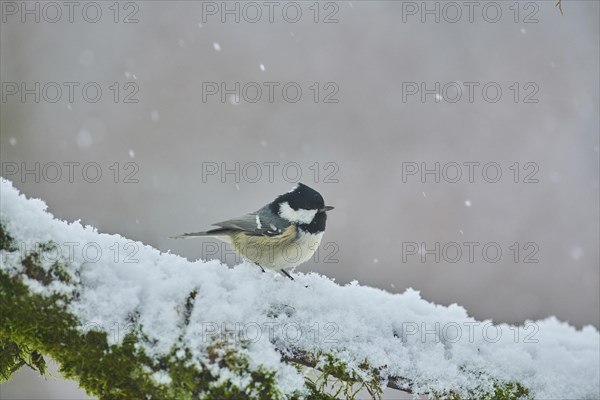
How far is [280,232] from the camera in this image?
12.2 ft

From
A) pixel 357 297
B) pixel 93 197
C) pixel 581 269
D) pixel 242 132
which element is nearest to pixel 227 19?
pixel 242 132

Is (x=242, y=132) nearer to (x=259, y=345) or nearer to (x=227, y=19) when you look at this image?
(x=227, y=19)

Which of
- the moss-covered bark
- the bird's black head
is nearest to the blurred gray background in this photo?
the bird's black head

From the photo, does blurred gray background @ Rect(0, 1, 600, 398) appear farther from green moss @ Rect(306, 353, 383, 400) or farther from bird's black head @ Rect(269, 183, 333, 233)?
green moss @ Rect(306, 353, 383, 400)

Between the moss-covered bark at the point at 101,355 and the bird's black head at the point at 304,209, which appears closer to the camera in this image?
the moss-covered bark at the point at 101,355

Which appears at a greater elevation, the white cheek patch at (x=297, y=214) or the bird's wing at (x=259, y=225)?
the white cheek patch at (x=297, y=214)

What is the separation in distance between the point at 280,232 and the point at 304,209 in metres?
0.27

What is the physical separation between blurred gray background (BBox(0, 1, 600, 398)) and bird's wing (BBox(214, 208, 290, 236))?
16.8ft

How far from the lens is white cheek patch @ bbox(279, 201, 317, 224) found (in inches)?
150

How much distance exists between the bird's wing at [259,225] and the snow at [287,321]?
134cm

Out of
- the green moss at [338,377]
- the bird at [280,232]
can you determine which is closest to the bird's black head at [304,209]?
the bird at [280,232]

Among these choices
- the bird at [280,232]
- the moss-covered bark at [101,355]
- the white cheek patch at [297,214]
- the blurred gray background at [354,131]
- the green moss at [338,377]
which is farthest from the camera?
the blurred gray background at [354,131]

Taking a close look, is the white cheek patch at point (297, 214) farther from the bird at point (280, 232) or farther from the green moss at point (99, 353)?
the green moss at point (99, 353)

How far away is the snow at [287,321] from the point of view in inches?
75.5
